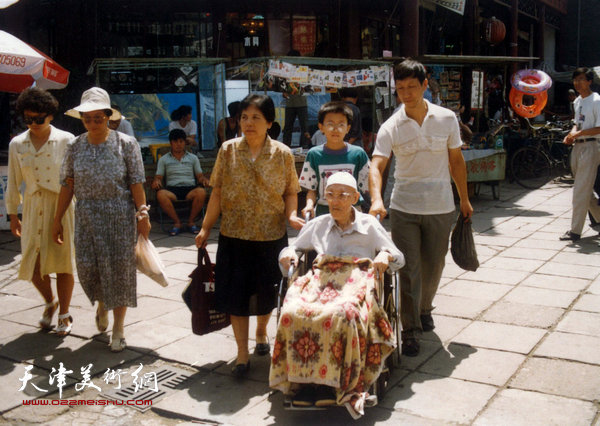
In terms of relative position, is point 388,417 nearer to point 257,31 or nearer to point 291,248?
point 291,248

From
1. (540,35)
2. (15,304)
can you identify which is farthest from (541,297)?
(540,35)

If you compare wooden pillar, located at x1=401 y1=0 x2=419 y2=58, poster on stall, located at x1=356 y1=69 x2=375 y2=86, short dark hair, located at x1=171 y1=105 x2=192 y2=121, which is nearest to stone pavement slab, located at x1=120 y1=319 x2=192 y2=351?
short dark hair, located at x1=171 y1=105 x2=192 y2=121

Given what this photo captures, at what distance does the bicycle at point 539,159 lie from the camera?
12.2 m

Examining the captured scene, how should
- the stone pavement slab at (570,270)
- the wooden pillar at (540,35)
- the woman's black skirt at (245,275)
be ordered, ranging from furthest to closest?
1. the wooden pillar at (540,35)
2. the stone pavement slab at (570,270)
3. the woman's black skirt at (245,275)

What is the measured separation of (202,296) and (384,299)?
1125mm

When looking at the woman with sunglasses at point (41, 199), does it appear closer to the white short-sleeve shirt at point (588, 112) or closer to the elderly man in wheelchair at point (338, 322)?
the elderly man in wheelchair at point (338, 322)

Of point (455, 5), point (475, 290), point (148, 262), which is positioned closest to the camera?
point (148, 262)

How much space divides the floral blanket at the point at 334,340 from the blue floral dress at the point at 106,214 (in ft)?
4.80

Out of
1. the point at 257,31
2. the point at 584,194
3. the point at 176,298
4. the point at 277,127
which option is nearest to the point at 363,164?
the point at 176,298

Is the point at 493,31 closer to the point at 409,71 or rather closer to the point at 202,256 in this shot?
the point at 409,71

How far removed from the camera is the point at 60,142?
478cm

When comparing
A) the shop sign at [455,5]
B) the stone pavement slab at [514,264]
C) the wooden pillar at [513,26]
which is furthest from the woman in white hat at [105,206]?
the wooden pillar at [513,26]

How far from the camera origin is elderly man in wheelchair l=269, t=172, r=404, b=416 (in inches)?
125

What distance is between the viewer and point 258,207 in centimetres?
394
